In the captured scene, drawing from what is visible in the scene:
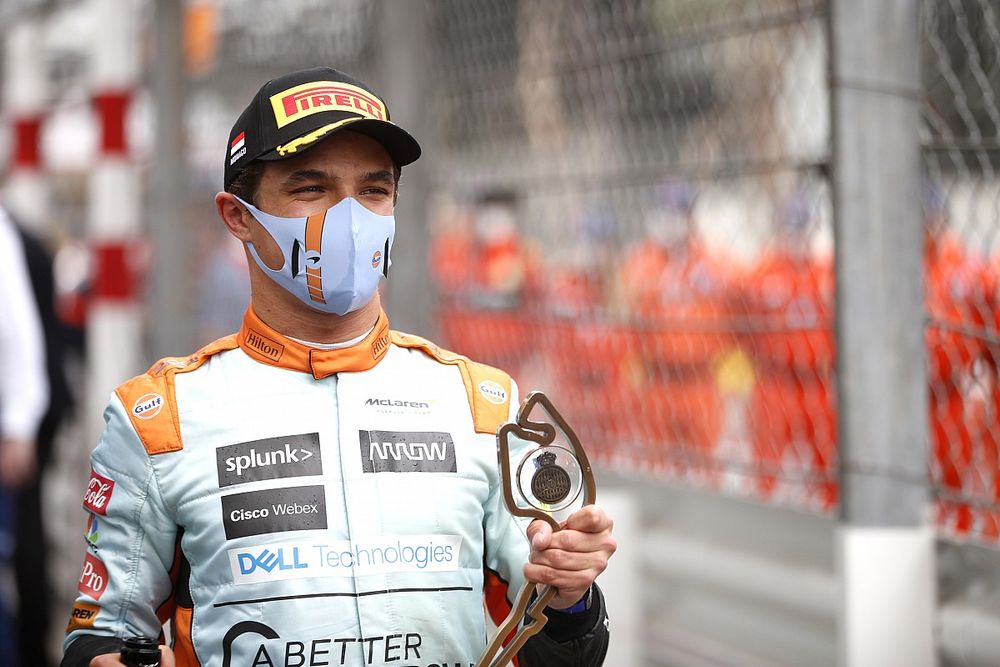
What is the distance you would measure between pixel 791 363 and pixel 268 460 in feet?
9.13

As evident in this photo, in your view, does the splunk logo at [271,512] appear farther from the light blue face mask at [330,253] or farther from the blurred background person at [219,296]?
the blurred background person at [219,296]

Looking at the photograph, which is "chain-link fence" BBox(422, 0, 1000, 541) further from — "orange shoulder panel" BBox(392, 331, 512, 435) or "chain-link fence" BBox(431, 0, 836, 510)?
"orange shoulder panel" BBox(392, 331, 512, 435)

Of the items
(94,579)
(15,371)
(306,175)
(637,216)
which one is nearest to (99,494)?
(94,579)

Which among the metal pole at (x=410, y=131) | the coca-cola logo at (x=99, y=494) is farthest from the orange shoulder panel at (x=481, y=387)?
the metal pole at (x=410, y=131)

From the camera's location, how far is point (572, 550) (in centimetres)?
198

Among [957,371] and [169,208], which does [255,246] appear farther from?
[169,208]

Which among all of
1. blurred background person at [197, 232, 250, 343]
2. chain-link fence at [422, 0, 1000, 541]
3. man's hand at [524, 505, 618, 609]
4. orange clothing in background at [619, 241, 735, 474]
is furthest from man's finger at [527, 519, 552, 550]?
blurred background person at [197, 232, 250, 343]

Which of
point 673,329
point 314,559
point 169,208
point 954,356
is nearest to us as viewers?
point 314,559

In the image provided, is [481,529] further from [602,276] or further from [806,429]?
[806,429]

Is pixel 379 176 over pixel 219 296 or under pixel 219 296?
over

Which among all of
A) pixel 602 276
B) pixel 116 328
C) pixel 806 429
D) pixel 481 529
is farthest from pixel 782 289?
pixel 481 529

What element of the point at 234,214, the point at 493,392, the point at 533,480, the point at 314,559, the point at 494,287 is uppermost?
the point at 234,214

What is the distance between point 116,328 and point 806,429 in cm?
257

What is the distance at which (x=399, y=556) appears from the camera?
212 cm
